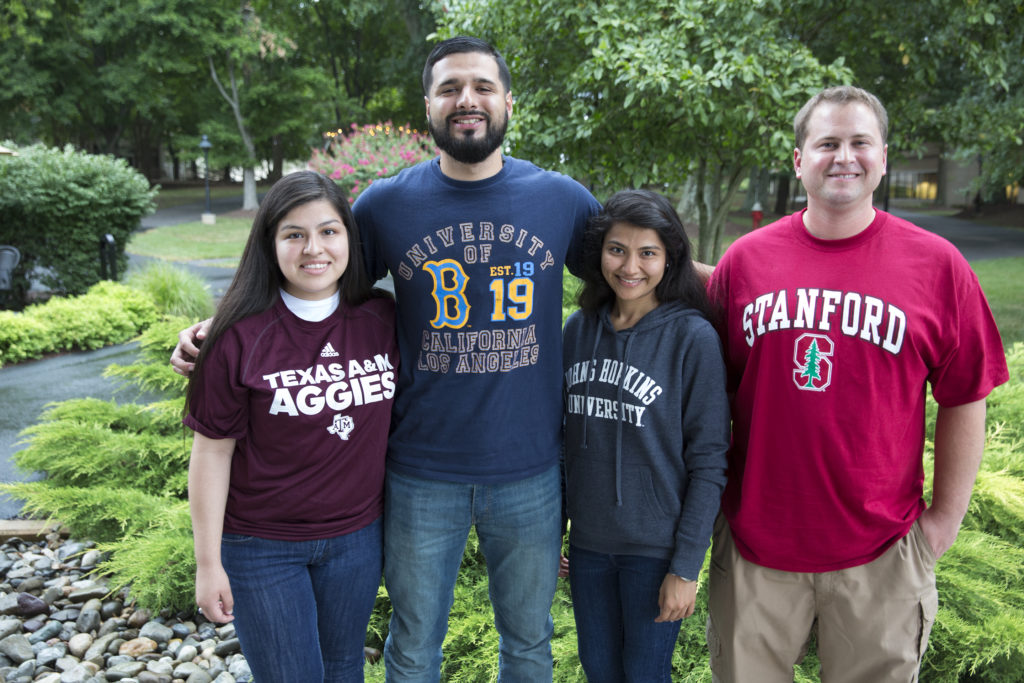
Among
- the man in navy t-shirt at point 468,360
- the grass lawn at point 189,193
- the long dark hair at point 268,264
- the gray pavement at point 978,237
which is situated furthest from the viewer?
the grass lawn at point 189,193

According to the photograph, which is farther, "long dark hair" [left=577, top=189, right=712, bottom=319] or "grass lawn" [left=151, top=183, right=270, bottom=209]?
"grass lawn" [left=151, top=183, right=270, bottom=209]

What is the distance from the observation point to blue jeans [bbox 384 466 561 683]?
2.28 metres

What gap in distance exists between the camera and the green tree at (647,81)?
568cm

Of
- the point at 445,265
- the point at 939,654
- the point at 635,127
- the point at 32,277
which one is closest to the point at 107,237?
the point at 32,277

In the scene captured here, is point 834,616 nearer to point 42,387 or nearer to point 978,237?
point 42,387

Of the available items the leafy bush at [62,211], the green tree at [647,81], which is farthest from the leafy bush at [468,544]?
the leafy bush at [62,211]

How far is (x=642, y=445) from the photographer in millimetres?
2152

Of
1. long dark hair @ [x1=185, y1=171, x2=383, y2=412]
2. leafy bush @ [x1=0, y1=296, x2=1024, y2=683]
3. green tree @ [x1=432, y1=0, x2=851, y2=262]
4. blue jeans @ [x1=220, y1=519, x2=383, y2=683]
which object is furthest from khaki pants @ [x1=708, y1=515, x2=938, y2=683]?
green tree @ [x1=432, y1=0, x2=851, y2=262]

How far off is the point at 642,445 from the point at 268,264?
1.17 m

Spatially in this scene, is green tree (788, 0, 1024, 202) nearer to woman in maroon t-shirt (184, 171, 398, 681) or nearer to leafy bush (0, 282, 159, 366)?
woman in maroon t-shirt (184, 171, 398, 681)

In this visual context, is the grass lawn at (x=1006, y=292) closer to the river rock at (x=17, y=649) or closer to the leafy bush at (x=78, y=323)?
the river rock at (x=17, y=649)

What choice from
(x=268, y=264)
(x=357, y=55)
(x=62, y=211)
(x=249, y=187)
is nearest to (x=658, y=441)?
(x=268, y=264)

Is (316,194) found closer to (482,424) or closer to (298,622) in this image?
(482,424)

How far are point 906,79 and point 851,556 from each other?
742 centimetres
